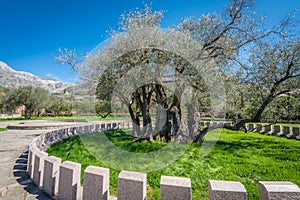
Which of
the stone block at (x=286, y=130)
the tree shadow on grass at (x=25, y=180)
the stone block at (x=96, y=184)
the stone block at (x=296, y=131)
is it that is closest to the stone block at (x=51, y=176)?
the tree shadow on grass at (x=25, y=180)

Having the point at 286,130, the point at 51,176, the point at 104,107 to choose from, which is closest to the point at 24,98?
the point at 104,107

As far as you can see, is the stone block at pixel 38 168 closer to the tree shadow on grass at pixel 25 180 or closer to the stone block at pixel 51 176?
the tree shadow on grass at pixel 25 180

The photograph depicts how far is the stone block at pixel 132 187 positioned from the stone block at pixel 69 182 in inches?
37.9

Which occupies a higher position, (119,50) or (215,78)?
(119,50)

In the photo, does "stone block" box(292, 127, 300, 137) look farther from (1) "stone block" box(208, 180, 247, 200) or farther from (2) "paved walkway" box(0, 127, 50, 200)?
(2) "paved walkway" box(0, 127, 50, 200)

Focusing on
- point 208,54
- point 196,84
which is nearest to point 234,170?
point 196,84

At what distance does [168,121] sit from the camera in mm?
10172

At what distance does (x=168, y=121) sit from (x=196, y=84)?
302cm

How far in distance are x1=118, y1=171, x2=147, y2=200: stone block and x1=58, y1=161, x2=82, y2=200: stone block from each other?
3.16 feet

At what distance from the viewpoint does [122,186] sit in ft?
7.54

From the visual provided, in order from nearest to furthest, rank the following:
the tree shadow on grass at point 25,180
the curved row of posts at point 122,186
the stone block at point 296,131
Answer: the curved row of posts at point 122,186
the tree shadow on grass at point 25,180
the stone block at point 296,131

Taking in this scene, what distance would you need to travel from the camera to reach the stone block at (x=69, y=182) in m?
2.80

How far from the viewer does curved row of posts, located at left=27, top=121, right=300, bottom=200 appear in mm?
1818

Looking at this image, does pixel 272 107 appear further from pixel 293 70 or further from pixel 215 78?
pixel 215 78
